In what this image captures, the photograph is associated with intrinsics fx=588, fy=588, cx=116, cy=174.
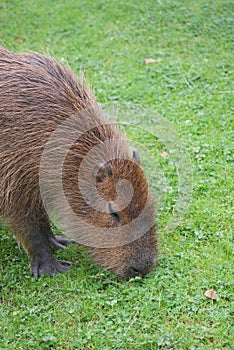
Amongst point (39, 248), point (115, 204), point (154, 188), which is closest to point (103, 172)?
point (115, 204)

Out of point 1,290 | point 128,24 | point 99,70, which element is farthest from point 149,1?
point 1,290

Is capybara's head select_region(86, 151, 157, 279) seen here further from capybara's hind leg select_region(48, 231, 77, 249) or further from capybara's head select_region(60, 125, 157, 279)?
capybara's hind leg select_region(48, 231, 77, 249)

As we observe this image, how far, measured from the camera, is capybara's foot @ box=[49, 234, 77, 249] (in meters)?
5.23

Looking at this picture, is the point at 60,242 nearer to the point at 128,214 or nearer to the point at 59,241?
the point at 59,241

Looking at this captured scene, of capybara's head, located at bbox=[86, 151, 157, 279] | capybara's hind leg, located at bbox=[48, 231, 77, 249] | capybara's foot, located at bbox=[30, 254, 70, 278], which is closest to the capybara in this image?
capybara's head, located at bbox=[86, 151, 157, 279]

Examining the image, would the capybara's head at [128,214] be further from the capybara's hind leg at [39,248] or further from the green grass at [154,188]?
the capybara's hind leg at [39,248]

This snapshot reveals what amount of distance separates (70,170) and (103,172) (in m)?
0.28

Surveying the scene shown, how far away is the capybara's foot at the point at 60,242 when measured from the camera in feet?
17.2

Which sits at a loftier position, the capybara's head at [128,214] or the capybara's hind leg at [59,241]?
the capybara's head at [128,214]

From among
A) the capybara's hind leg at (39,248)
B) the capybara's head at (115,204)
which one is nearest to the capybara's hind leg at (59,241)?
the capybara's hind leg at (39,248)

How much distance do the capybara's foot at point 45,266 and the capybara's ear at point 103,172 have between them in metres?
0.92

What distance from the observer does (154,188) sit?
578 cm

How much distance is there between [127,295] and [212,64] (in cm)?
417

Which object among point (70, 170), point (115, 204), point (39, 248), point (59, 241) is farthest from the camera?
point (59, 241)
